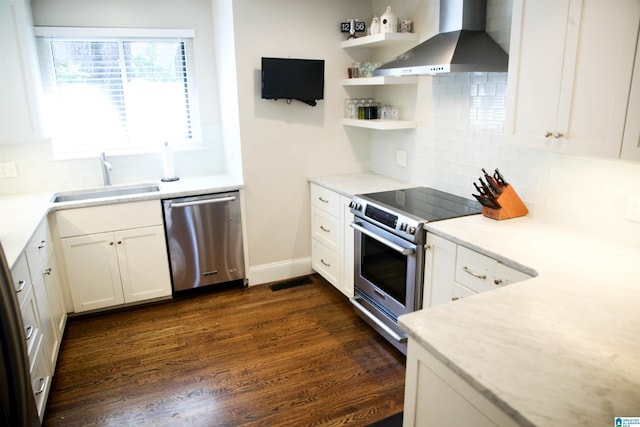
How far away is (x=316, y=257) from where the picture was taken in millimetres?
3930

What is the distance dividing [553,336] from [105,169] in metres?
3.45

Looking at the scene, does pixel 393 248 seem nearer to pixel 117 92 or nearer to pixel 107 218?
pixel 107 218

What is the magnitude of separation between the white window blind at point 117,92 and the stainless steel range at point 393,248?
76.8 inches

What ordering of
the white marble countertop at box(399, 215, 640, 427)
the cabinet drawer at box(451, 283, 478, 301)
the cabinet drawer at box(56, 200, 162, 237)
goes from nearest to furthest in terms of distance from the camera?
the white marble countertop at box(399, 215, 640, 427), the cabinet drawer at box(451, 283, 478, 301), the cabinet drawer at box(56, 200, 162, 237)

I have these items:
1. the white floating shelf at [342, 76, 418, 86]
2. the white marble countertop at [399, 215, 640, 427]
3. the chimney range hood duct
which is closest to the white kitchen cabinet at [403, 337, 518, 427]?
the white marble countertop at [399, 215, 640, 427]

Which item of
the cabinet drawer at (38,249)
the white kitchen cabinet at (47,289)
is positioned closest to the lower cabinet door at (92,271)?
the white kitchen cabinet at (47,289)

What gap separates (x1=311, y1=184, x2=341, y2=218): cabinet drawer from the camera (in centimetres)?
341

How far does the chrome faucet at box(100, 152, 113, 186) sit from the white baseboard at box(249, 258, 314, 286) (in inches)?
54.5

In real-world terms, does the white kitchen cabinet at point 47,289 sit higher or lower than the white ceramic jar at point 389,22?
lower

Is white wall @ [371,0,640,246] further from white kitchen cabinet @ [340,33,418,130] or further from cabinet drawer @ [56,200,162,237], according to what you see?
cabinet drawer @ [56,200,162,237]

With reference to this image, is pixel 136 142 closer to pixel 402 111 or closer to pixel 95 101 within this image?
pixel 95 101

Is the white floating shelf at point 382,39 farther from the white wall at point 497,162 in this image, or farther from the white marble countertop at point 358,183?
the white marble countertop at point 358,183

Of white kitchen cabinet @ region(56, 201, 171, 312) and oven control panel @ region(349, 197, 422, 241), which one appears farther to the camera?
white kitchen cabinet @ region(56, 201, 171, 312)

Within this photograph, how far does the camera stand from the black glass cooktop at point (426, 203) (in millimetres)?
2564
